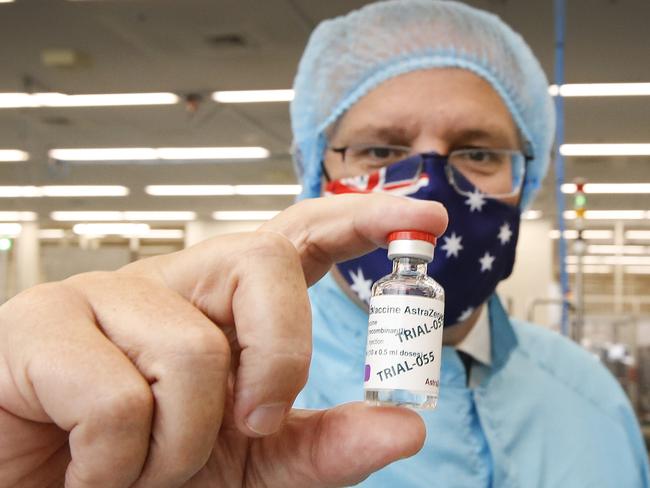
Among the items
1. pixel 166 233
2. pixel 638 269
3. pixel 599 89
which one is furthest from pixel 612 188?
pixel 166 233

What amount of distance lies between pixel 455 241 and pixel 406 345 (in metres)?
0.46

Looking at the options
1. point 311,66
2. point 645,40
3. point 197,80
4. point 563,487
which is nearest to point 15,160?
point 197,80

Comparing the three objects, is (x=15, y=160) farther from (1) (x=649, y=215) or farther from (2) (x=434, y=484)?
(2) (x=434, y=484)

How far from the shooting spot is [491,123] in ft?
3.80

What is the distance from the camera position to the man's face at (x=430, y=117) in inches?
43.8

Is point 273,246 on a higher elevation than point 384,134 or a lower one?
lower

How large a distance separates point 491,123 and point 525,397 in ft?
1.59

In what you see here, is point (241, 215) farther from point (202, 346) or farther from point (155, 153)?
point (202, 346)

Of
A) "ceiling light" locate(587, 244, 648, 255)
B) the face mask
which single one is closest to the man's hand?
the face mask

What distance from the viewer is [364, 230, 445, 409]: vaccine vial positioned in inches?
23.1

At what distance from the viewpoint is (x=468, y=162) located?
1.15m

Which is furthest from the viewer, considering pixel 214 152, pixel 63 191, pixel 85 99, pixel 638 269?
pixel 63 191

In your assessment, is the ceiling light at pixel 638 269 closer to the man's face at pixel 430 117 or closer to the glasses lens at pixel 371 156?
the man's face at pixel 430 117

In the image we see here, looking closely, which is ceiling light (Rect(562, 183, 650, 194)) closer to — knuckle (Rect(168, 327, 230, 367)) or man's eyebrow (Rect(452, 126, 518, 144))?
man's eyebrow (Rect(452, 126, 518, 144))
